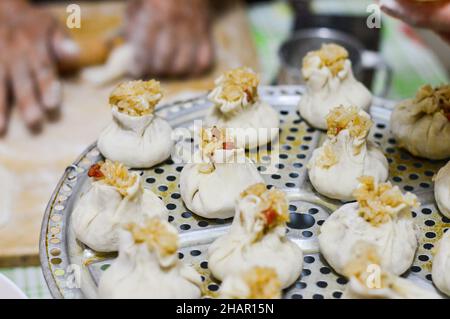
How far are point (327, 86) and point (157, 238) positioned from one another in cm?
82

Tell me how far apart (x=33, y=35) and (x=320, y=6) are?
1.56 meters

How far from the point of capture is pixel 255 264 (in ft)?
4.41

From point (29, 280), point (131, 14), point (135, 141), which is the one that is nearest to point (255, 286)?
point (135, 141)

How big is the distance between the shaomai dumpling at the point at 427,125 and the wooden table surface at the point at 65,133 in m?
A: 1.19

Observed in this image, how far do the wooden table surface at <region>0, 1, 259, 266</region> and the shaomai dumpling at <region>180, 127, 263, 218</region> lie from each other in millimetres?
765

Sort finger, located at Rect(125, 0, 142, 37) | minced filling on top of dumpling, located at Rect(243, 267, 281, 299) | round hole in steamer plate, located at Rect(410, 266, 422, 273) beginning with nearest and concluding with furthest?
minced filling on top of dumpling, located at Rect(243, 267, 281, 299) → round hole in steamer plate, located at Rect(410, 266, 422, 273) → finger, located at Rect(125, 0, 142, 37)

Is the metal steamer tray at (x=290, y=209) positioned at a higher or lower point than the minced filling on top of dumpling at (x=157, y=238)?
lower

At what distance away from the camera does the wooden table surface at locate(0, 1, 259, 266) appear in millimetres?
2168

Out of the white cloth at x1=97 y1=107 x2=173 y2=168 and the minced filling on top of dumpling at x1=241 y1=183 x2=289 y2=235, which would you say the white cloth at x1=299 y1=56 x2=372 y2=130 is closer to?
the white cloth at x1=97 y1=107 x2=173 y2=168

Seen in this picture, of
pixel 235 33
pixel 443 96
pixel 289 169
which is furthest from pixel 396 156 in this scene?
pixel 235 33

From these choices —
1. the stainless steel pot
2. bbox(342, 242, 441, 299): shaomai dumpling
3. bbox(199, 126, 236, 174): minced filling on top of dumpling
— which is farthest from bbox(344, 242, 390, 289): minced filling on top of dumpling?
the stainless steel pot

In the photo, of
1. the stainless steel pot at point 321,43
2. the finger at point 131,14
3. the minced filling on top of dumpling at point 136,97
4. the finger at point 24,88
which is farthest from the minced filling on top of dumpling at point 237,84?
the finger at point 131,14

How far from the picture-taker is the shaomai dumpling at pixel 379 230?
137 cm

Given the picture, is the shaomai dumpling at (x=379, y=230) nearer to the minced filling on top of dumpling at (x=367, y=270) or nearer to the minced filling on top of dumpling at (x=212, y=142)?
the minced filling on top of dumpling at (x=367, y=270)
